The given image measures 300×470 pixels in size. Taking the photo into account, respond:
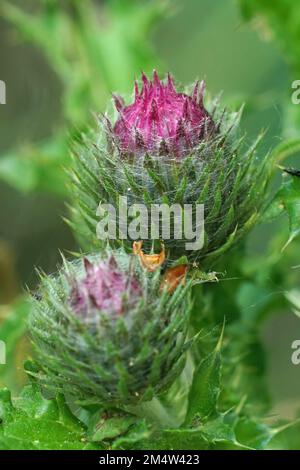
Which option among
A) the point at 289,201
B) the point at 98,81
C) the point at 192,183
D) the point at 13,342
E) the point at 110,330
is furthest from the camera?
the point at 98,81

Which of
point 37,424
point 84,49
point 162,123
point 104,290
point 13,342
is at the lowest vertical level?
point 37,424

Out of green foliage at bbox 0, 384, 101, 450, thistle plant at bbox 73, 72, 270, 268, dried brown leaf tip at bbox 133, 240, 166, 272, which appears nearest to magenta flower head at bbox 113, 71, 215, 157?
thistle plant at bbox 73, 72, 270, 268

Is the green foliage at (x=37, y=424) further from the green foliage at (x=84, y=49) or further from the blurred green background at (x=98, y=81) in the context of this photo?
the green foliage at (x=84, y=49)

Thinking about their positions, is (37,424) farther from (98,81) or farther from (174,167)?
(98,81)

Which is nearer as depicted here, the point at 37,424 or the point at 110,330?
the point at 110,330

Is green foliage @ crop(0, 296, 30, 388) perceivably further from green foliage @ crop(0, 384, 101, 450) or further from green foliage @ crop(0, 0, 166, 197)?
green foliage @ crop(0, 0, 166, 197)

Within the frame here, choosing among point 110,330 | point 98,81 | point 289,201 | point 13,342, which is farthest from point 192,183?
point 98,81
